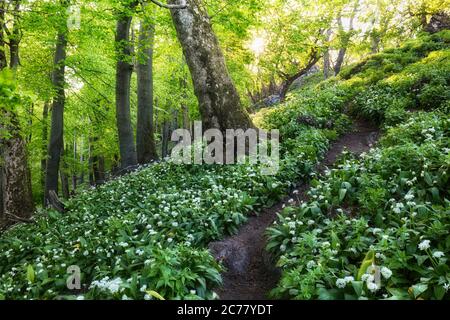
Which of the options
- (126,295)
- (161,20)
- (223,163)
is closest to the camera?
(126,295)

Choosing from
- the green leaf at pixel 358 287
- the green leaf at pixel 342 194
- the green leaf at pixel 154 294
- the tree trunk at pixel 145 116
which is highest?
the tree trunk at pixel 145 116

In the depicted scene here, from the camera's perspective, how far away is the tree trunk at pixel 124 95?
1314 centimetres

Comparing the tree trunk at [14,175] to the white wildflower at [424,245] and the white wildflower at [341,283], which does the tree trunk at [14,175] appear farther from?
the white wildflower at [424,245]

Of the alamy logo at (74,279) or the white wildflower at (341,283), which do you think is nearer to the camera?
the white wildflower at (341,283)

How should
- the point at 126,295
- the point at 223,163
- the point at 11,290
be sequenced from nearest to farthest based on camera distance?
1. the point at 126,295
2. the point at 11,290
3. the point at 223,163

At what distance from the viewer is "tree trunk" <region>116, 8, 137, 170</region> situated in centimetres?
1314

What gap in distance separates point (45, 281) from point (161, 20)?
10.6 meters

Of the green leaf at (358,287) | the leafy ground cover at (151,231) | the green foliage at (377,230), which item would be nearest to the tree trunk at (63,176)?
the leafy ground cover at (151,231)

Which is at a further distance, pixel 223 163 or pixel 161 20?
pixel 161 20

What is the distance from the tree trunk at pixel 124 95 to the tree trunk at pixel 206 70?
4.06 m

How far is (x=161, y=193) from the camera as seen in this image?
8.02 meters

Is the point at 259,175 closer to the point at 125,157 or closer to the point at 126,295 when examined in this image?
the point at 126,295

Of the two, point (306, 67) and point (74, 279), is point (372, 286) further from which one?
point (306, 67)
